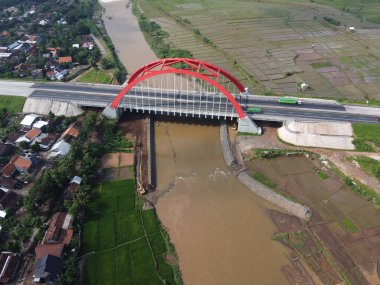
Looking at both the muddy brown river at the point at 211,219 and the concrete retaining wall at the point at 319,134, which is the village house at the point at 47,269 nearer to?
the muddy brown river at the point at 211,219

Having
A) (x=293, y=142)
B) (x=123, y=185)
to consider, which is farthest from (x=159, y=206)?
(x=293, y=142)

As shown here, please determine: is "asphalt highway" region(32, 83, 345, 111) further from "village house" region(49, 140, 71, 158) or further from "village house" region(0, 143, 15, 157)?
"village house" region(0, 143, 15, 157)

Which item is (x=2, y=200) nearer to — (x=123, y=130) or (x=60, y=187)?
(x=60, y=187)

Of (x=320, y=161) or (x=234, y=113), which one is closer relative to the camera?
(x=320, y=161)

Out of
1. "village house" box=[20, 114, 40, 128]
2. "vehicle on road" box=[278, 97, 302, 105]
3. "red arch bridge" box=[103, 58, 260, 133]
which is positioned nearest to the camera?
"red arch bridge" box=[103, 58, 260, 133]

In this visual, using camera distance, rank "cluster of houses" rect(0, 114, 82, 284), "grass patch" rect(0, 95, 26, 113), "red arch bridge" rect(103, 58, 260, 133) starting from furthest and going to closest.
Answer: "grass patch" rect(0, 95, 26, 113)
"red arch bridge" rect(103, 58, 260, 133)
"cluster of houses" rect(0, 114, 82, 284)

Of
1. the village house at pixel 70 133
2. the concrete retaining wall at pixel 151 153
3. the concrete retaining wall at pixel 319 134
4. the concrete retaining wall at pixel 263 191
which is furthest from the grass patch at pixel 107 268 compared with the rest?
the concrete retaining wall at pixel 319 134

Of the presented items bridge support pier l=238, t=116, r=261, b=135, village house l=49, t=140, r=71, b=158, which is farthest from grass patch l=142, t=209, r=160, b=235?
bridge support pier l=238, t=116, r=261, b=135
